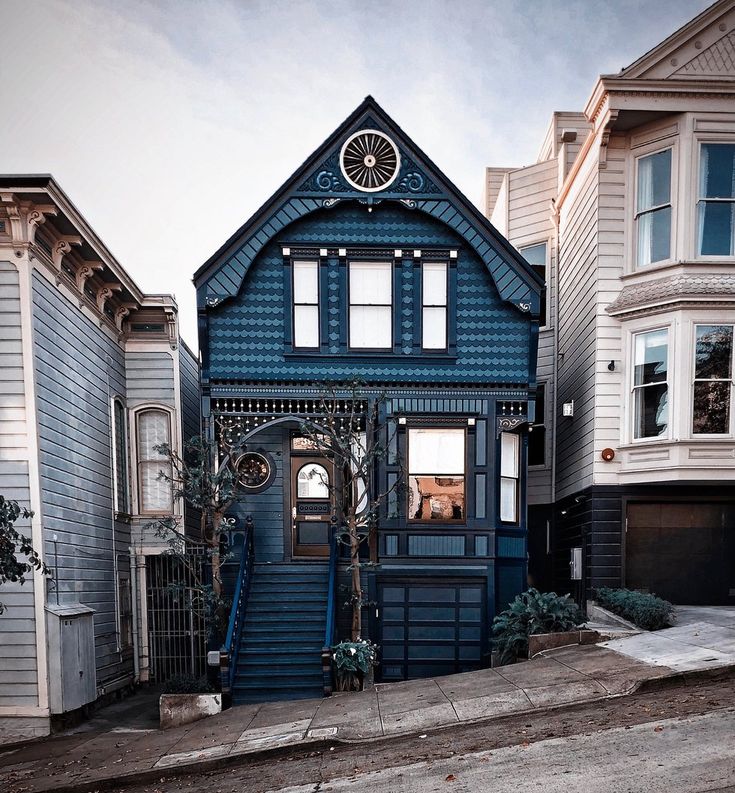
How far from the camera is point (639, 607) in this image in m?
11.2

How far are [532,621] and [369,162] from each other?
910 cm

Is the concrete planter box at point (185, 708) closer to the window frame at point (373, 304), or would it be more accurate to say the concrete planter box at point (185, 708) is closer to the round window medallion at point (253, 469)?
the round window medallion at point (253, 469)

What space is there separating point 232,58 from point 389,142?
1194 cm

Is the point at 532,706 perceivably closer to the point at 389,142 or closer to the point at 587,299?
the point at 587,299

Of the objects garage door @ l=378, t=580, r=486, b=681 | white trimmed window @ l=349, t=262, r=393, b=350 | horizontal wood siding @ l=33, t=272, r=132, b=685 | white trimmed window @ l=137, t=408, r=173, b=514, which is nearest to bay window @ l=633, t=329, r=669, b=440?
garage door @ l=378, t=580, r=486, b=681

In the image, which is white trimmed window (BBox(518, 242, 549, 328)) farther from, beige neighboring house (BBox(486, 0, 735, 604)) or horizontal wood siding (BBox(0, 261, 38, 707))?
horizontal wood siding (BBox(0, 261, 38, 707))

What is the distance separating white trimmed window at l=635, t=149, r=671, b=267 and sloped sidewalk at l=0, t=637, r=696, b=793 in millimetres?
7368

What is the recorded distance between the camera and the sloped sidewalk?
8.06 meters

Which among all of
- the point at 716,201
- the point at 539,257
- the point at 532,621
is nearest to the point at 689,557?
the point at 532,621

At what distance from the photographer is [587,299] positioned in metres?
13.7

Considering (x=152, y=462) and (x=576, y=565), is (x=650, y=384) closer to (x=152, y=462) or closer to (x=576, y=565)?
(x=576, y=565)

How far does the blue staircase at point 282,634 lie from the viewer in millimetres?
10781

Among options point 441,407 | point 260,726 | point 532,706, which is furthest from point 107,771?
point 441,407

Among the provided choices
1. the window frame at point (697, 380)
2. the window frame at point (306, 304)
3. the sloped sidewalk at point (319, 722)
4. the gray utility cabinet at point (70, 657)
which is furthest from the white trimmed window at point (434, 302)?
the gray utility cabinet at point (70, 657)
